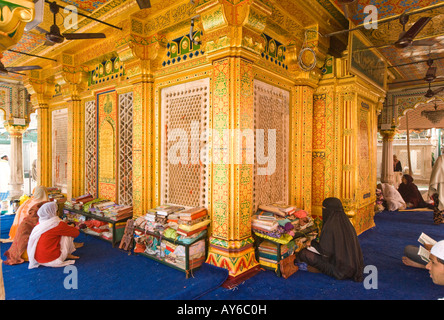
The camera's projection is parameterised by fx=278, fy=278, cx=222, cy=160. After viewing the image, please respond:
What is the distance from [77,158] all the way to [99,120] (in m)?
1.19

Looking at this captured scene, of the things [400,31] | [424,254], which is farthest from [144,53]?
[424,254]

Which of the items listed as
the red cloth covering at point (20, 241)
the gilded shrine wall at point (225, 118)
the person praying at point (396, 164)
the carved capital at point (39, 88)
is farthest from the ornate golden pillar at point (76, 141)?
the person praying at point (396, 164)

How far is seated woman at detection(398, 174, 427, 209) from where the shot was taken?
890cm

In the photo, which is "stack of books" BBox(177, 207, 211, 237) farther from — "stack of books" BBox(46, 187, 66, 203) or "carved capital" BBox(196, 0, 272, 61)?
"stack of books" BBox(46, 187, 66, 203)

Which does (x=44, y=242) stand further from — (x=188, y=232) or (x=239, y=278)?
(x=239, y=278)

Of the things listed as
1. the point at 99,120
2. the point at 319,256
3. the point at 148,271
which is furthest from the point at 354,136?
the point at 99,120

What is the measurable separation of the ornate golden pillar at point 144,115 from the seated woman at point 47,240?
1287 mm

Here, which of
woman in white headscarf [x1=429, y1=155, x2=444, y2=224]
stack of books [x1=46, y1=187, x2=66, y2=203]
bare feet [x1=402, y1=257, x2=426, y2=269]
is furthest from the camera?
stack of books [x1=46, y1=187, x2=66, y2=203]

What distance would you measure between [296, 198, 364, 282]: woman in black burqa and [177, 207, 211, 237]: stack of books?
60.2 inches

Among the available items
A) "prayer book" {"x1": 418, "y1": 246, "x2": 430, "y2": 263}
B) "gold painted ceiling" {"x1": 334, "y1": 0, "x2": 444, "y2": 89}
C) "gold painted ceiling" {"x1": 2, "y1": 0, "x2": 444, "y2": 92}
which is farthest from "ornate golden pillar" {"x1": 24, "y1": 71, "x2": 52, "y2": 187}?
"prayer book" {"x1": 418, "y1": 246, "x2": 430, "y2": 263}

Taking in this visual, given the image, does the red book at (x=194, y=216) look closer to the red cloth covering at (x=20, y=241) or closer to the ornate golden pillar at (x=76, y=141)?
the red cloth covering at (x=20, y=241)

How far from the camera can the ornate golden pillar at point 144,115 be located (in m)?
4.78

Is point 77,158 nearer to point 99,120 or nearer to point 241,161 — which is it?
point 99,120

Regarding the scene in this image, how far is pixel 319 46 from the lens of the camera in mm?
4914
